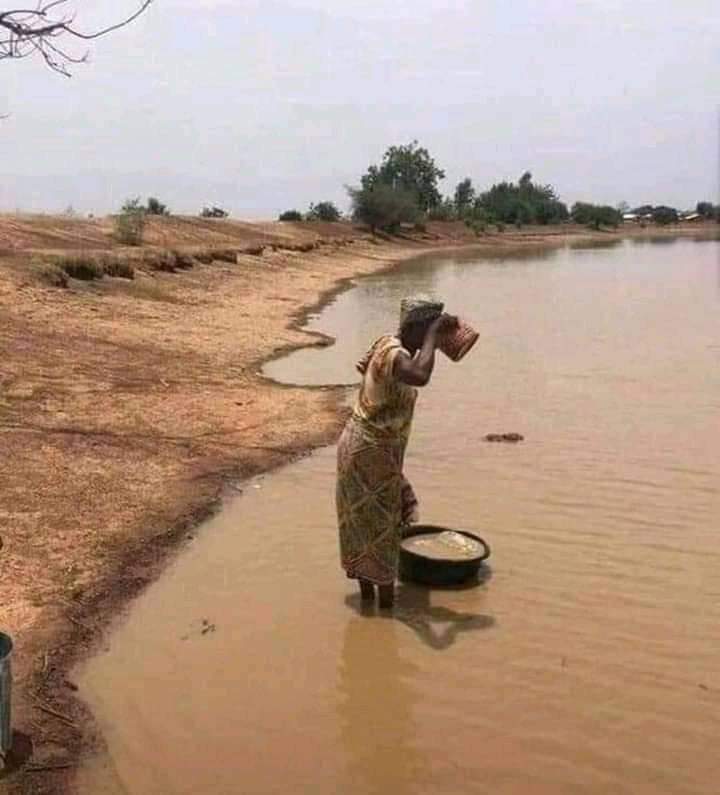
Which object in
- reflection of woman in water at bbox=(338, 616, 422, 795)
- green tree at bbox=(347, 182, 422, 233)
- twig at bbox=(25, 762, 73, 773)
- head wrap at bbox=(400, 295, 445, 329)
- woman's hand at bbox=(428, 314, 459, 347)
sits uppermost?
green tree at bbox=(347, 182, 422, 233)

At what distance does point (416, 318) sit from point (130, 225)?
28.6m

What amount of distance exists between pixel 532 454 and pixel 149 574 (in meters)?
4.37

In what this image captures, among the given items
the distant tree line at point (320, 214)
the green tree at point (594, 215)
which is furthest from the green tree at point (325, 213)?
the green tree at point (594, 215)

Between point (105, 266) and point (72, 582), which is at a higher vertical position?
point (105, 266)

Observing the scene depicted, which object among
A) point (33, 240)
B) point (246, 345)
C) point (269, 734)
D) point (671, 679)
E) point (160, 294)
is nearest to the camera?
point (269, 734)

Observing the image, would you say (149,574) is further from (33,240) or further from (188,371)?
(33,240)

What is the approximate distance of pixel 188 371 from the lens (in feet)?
43.7

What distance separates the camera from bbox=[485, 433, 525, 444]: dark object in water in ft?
33.3

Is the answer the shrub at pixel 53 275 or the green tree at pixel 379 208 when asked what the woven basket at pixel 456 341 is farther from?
the green tree at pixel 379 208

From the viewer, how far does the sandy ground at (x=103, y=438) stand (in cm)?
521

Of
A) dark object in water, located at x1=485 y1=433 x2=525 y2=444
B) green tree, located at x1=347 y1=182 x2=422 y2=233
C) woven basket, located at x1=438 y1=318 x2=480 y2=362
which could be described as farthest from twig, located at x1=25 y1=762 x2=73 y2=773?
green tree, located at x1=347 y1=182 x2=422 y2=233

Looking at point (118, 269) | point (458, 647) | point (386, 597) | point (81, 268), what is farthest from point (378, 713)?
point (118, 269)

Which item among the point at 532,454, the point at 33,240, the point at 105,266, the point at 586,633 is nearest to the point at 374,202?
the point at 33,240

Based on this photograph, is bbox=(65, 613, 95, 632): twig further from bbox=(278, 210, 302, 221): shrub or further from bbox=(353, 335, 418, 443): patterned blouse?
bbox=(278, 210, 302, 221): shrub
